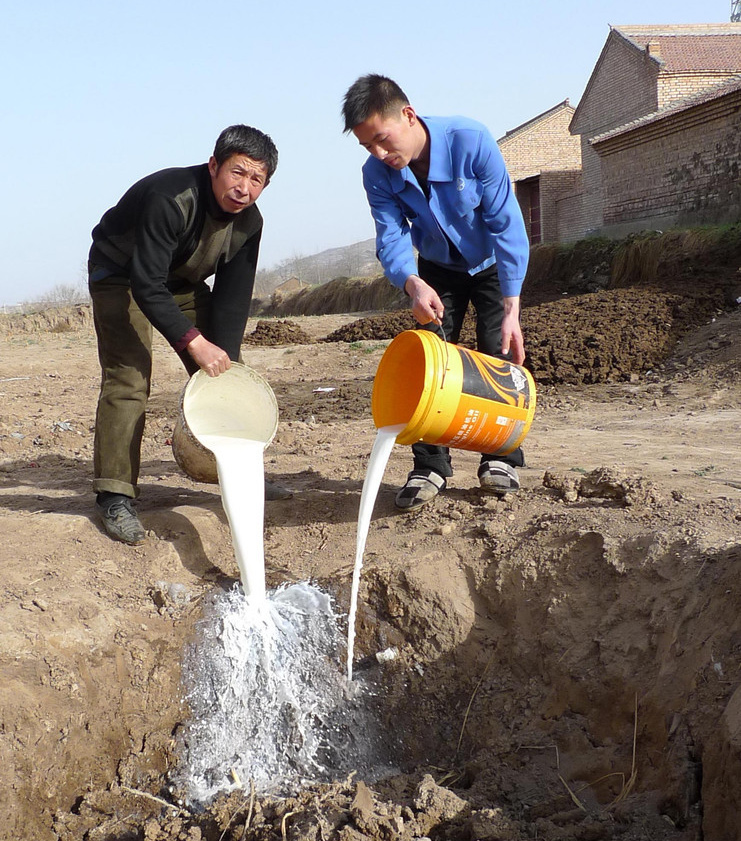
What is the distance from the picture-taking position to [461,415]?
3.33 meters

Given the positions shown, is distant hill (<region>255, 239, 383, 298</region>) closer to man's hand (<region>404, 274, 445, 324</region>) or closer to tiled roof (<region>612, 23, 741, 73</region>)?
tiled roof (<region>612, 23, 741, 73</region>)

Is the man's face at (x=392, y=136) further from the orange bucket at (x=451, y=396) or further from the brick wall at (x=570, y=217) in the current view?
the brick wall at (x=570, y=217)

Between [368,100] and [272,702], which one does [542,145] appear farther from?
[272,702]

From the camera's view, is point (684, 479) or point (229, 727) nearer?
point (229, 727)

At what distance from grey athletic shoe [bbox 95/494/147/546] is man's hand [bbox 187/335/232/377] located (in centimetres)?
81

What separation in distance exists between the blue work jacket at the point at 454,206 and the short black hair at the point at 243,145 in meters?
0.55

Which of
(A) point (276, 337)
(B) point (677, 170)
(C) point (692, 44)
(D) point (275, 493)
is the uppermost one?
(C) point (692, 44)

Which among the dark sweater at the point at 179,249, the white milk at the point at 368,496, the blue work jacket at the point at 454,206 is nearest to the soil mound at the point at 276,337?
the dark sweater at the point at 179,249

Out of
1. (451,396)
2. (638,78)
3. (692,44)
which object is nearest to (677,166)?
(638,78)

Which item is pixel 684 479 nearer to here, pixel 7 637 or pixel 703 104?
pixel 7 637

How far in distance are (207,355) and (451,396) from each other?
1.06 m

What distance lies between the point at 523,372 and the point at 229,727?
1.95m

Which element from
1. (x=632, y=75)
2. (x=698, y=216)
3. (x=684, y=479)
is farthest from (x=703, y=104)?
(x=684, y=479)

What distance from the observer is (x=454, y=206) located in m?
3.65
